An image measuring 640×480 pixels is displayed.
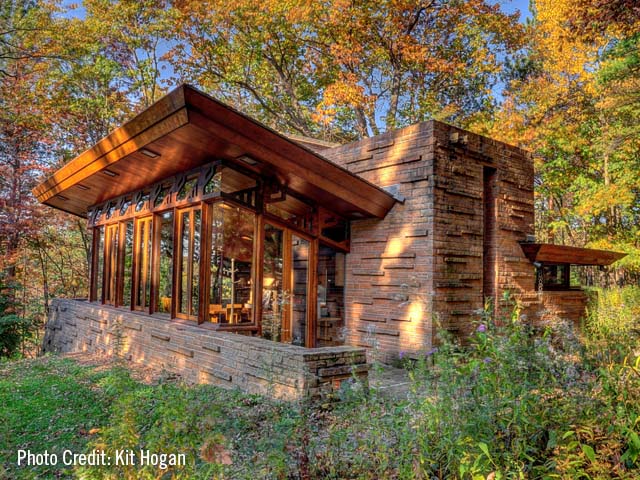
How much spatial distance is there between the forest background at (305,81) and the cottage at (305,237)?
20.7 feet

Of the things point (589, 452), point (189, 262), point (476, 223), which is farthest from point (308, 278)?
point (589, 452)

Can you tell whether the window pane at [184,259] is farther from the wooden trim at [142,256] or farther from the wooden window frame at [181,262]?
the wooden trim at [142,256]

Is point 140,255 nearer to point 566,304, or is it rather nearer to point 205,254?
point 205,254

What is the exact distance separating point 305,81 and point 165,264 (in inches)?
434

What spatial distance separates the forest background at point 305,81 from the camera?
45.8 ft

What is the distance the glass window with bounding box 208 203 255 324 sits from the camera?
6.98 m

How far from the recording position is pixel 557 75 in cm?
1565

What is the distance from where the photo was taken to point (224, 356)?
5.72m

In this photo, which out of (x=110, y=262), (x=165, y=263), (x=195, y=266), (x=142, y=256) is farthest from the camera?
(x=110, y=262)

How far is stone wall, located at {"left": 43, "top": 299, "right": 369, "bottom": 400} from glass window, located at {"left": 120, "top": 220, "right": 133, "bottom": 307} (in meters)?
0.37

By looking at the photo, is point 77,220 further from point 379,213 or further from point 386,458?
point 386,458

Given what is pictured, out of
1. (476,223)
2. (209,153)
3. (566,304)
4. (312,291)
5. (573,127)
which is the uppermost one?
(573,127)

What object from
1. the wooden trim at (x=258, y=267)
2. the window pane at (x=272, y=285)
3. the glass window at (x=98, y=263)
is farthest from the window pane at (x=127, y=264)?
the wooden trim at (x=258, y=267)

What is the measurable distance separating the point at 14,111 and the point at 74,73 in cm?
230
